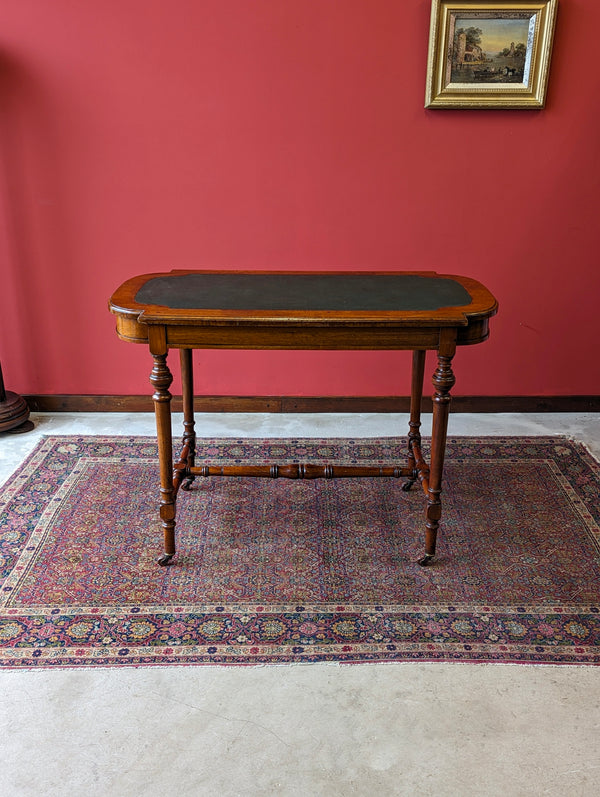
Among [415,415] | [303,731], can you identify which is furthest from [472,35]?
[303,731]

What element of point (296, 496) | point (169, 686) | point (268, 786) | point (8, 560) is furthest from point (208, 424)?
point (268, 786)

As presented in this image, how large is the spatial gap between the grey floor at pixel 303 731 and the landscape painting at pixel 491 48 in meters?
2.89

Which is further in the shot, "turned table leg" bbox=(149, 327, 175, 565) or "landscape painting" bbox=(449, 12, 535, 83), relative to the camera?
"landscape painting" bbox=(449, 12, 535, 83)

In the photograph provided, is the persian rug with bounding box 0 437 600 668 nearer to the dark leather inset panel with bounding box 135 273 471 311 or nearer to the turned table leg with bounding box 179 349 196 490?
the turned table leg with bounding box 179 349 196 490

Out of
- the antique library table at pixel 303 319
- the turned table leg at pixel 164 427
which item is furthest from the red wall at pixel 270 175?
the turned table leg at pixel 164 427

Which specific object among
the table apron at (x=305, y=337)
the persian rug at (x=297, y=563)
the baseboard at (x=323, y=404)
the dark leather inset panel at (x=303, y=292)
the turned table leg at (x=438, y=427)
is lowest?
the persian rug at (x=297, y=563)

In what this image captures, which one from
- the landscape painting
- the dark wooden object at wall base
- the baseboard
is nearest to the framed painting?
the landscape painting

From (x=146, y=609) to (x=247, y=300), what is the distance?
1193 millimetres

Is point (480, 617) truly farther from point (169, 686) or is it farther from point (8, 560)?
point (8, 560)

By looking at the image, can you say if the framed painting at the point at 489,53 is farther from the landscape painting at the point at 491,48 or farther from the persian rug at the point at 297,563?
the persian rug at the point at 297,563

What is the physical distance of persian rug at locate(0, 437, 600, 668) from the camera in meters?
2.49

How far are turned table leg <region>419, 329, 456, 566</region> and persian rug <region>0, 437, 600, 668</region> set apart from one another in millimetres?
147

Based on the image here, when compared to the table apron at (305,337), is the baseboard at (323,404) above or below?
below

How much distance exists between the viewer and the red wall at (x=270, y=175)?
147 inches
